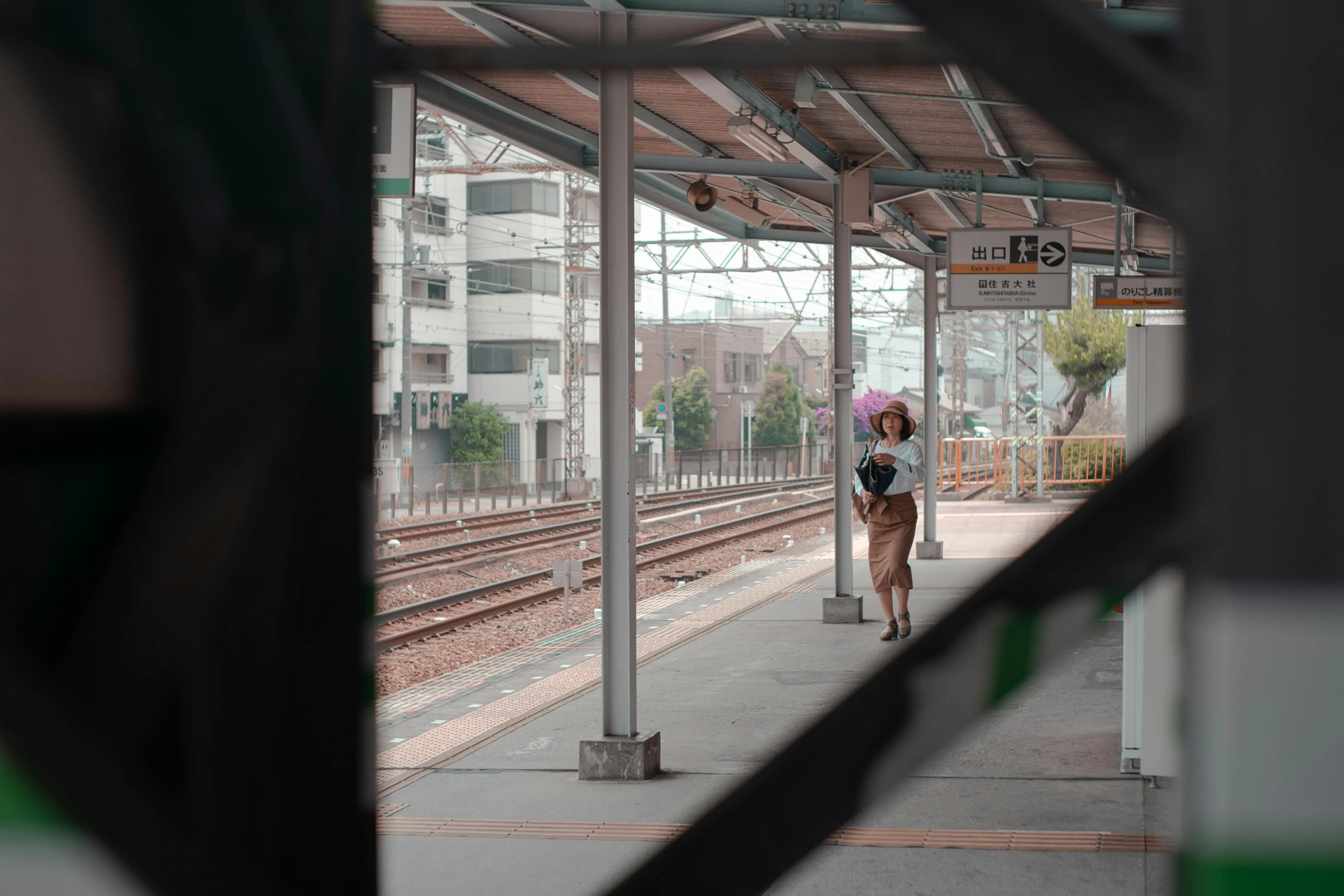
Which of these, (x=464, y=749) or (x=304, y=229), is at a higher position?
(x=304, y=229)

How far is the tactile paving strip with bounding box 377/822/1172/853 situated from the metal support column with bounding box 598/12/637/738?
761mm

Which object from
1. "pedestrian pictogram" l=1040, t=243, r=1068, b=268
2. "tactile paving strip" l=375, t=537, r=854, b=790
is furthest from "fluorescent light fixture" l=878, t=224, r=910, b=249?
"tactile paving strip" l=375, t=537, r=854, b=790

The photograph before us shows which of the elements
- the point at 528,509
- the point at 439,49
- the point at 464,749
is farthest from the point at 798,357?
the point at 439,49

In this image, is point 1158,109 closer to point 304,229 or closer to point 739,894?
point 739,894

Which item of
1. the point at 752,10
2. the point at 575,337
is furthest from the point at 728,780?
the point at 575,337

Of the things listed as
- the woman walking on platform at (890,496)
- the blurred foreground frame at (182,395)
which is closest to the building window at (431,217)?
the woman walking on platform at (890,496)

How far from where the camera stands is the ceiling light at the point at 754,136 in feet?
24.4

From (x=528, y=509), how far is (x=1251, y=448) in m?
25.3

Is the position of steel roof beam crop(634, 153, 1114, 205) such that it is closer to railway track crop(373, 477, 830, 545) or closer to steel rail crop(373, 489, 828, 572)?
railway track crop(373, 477, 830, 545)

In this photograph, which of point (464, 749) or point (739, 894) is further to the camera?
point (464, 749)

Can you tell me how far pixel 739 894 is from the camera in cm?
91

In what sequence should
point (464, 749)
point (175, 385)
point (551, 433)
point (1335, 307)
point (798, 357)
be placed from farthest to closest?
point (798, 357)
point (551, 433)
point (464, 749)
point (175, 385)
point (1335, 307)

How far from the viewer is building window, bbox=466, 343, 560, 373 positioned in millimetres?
48125

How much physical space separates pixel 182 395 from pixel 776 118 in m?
7.05
